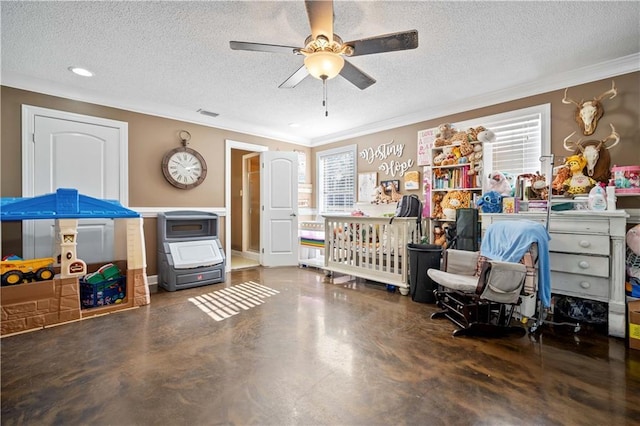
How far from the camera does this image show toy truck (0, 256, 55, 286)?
8.04 ft

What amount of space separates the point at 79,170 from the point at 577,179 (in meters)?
5.52

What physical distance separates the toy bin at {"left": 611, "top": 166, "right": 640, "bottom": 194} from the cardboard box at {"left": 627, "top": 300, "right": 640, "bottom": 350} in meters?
1.03

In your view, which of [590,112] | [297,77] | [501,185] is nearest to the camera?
[297,77]

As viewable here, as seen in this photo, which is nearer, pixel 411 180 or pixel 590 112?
pixel 590 112

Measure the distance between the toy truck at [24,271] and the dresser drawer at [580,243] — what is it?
458 cm

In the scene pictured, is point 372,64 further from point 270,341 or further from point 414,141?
point 270,341

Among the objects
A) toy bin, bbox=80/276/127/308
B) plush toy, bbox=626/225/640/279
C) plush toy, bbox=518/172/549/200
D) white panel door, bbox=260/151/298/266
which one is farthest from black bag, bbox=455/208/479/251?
toy bin, bbox=80/276/127/308

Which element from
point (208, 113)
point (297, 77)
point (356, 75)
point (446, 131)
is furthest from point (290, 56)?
point (446, 131)

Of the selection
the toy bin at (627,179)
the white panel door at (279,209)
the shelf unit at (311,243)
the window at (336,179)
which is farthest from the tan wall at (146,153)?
the toy bin at (627,179)

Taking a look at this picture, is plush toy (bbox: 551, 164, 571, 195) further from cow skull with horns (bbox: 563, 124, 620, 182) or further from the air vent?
the air vent

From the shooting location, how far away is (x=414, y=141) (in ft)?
14.2

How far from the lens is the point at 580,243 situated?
2.49 meters

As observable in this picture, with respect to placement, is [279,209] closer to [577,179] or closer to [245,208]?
[245,208]

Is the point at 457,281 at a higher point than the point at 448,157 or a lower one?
lower
